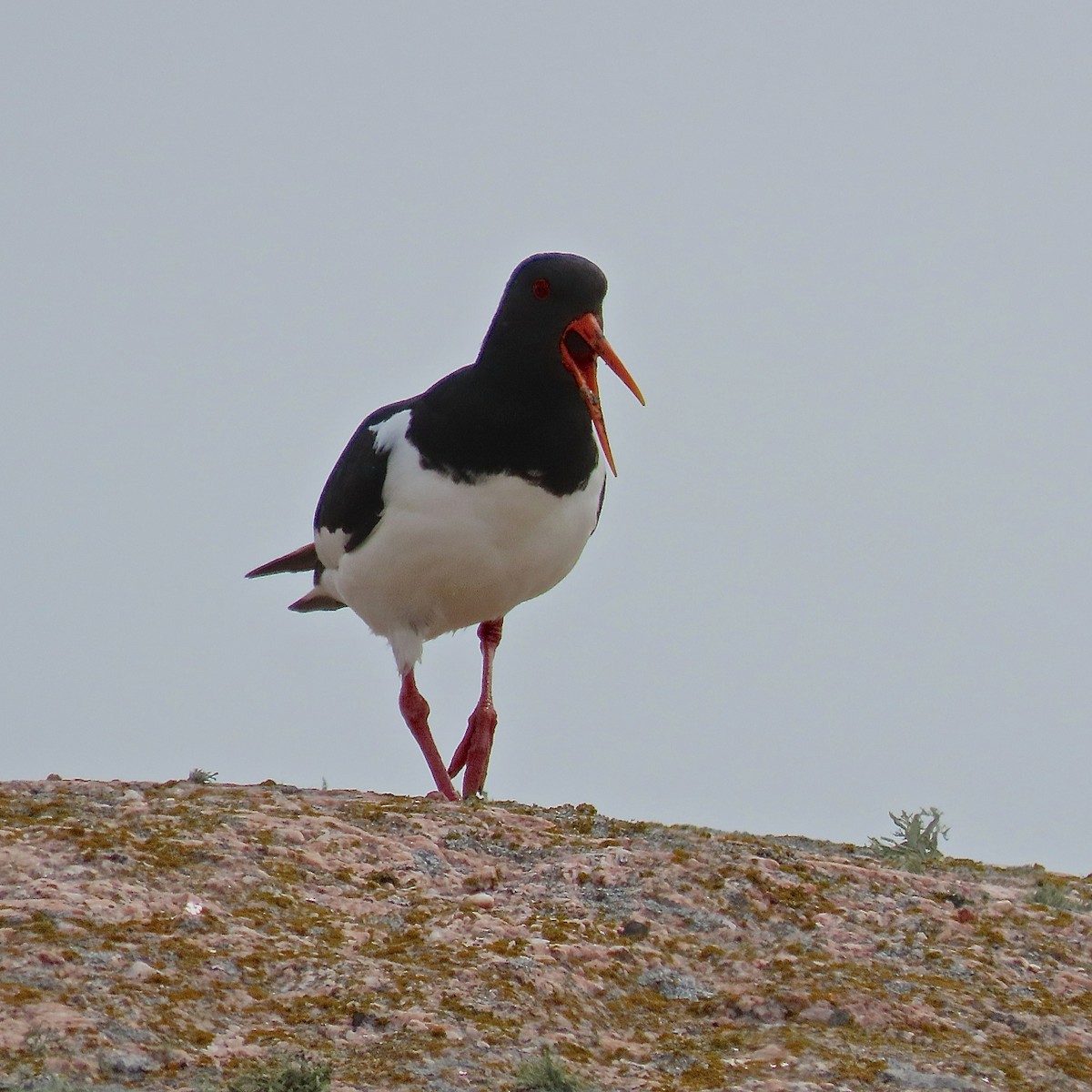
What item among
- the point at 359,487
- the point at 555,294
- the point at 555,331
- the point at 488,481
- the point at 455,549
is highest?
the point at 555,294

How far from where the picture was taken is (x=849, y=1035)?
16.1 feet

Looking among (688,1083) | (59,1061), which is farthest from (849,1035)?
(59,1061)

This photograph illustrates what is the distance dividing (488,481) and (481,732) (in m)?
1.72

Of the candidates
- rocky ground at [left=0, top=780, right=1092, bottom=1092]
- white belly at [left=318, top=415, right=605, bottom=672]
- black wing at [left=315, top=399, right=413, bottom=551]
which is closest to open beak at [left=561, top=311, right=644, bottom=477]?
white belly at [left=318, top=415, right=605, bottom=672]

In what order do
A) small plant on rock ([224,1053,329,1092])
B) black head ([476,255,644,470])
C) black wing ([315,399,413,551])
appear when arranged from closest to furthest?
small plant on rock ([224,1053,329,1092]) < black head ([476,255,644,470]) < black wing ([315,399,413,551])

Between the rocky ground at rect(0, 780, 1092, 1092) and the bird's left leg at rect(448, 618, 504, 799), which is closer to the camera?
the rocky ground at rect(0, 780, 1092, 1092)

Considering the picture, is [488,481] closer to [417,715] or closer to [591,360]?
[591,360]

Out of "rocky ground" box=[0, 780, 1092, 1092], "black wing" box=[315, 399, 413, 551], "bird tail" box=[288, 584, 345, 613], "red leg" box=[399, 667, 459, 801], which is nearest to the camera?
"rocky ground" box=[0, 780, 1092, 1092]

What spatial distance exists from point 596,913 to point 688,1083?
1.25 m

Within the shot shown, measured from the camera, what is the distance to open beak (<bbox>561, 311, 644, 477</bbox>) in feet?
29.6

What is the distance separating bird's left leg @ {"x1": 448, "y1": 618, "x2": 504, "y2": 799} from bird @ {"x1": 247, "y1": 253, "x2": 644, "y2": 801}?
2cm

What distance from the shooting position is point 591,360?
30.8 feet

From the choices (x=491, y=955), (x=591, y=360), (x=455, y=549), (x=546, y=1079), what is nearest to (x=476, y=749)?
(x=455, y=549)

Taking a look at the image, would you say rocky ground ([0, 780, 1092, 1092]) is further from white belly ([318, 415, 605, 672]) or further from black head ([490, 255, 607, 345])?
black head ([490, 255, 607, 345])
